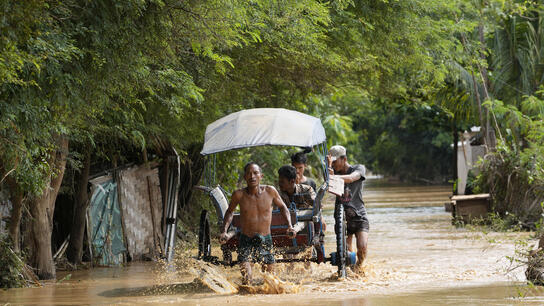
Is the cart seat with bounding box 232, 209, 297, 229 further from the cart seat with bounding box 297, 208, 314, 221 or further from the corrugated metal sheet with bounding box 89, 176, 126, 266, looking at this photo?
the corrugated metal sheet with bounding box 89, 176, 126, 266

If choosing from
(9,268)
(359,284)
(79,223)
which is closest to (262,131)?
(359,284)

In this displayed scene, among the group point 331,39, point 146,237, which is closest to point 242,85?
point 331,39

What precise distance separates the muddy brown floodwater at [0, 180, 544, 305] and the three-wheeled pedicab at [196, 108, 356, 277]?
17.9 inches

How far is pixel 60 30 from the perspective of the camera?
7.32 meters

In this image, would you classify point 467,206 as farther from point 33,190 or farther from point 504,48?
point 33,190

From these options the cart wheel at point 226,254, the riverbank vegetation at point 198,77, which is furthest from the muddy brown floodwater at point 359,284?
the riverbank vegetation at point 198,77

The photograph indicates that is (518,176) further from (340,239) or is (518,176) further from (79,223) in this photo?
(79,223)

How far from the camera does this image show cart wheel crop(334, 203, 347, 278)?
9992 millimetres

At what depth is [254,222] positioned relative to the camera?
969 centimetres

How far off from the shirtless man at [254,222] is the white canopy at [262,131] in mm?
630

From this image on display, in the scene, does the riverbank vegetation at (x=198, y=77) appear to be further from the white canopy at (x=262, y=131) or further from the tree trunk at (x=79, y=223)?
the white canopy at (x=262, y=131)

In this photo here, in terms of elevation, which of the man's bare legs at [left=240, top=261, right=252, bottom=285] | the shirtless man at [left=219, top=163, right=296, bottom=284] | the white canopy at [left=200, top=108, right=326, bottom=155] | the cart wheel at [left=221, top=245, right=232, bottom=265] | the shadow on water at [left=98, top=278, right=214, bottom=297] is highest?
the white canopy at [left=200, top=108, right=326, bottom=155]

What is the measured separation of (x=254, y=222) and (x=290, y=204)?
118 cm

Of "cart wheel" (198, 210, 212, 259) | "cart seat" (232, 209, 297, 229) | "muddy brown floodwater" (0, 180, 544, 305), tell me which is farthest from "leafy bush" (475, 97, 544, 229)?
"cart wheel" (198, 210, 212, 259)
